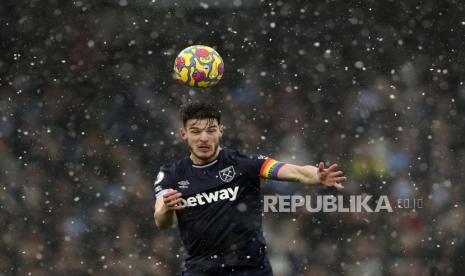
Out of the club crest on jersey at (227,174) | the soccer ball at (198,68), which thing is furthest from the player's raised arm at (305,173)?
the soccer ball at (198,68)

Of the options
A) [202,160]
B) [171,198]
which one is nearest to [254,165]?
[202,160]

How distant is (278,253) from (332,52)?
1882mm

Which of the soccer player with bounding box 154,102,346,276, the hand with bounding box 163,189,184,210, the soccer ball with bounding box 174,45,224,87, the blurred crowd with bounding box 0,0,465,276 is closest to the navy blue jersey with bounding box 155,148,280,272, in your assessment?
the soccer player with bounding box 154,102,346,276

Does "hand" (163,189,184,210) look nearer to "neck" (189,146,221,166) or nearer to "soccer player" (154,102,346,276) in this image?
"soccer player" (154,102,346,276)

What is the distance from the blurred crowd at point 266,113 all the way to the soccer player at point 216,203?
3.24m

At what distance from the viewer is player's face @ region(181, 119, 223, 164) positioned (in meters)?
4.82

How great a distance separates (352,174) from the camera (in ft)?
26.5

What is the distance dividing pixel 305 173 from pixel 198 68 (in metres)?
1.96

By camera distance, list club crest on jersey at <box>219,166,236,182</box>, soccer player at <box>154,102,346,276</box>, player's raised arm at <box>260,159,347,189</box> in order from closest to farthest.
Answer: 1. player's raised arm at <box>260,159,347,189</box>
2. soccer player at <box>154,102,346,276</box>
3. club crest on jersey at <box>219,166,236,182</box>

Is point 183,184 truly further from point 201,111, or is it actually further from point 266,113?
point 266,113

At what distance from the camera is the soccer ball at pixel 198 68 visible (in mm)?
6270

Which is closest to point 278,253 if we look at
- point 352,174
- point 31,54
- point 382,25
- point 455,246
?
point 352,174

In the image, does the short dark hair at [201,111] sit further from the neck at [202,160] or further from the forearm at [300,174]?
the forearm at [300,174]

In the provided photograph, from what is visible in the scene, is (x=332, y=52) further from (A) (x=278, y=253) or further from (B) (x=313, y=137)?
(A) (x=278, y=253)
